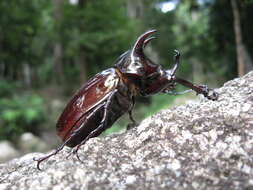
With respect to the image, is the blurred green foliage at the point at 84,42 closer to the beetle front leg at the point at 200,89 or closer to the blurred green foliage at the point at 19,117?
the blurred green foliage at the point at 19,117

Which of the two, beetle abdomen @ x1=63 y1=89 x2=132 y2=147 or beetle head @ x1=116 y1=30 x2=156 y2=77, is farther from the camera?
beetle head @ x1=116 y1=30 x2=156 y2=77

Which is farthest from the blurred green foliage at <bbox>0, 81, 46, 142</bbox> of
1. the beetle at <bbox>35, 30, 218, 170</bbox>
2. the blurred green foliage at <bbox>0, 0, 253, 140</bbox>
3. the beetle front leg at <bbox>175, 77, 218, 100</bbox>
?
the beetle front leg at <bbox>175, 77, 218, 100</bbox>

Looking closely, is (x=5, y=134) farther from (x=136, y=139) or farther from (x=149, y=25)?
(x=149, y=25)

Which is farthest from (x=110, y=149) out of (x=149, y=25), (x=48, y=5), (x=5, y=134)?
(x=149, y=25)

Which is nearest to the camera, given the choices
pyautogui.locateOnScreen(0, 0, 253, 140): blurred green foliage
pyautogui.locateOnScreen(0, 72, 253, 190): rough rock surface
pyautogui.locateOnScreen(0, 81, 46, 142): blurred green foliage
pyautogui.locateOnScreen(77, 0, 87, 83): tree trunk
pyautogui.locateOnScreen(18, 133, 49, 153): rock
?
pyautogui.locateOnScreen(0, 72, 253, 190): rough rock surface

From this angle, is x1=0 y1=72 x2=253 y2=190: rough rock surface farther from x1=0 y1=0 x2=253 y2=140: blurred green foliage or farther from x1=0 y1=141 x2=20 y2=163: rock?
x1=0 y1=141 x2=20 y2=163: rock

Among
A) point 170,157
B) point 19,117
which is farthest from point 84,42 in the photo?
point 170,157
